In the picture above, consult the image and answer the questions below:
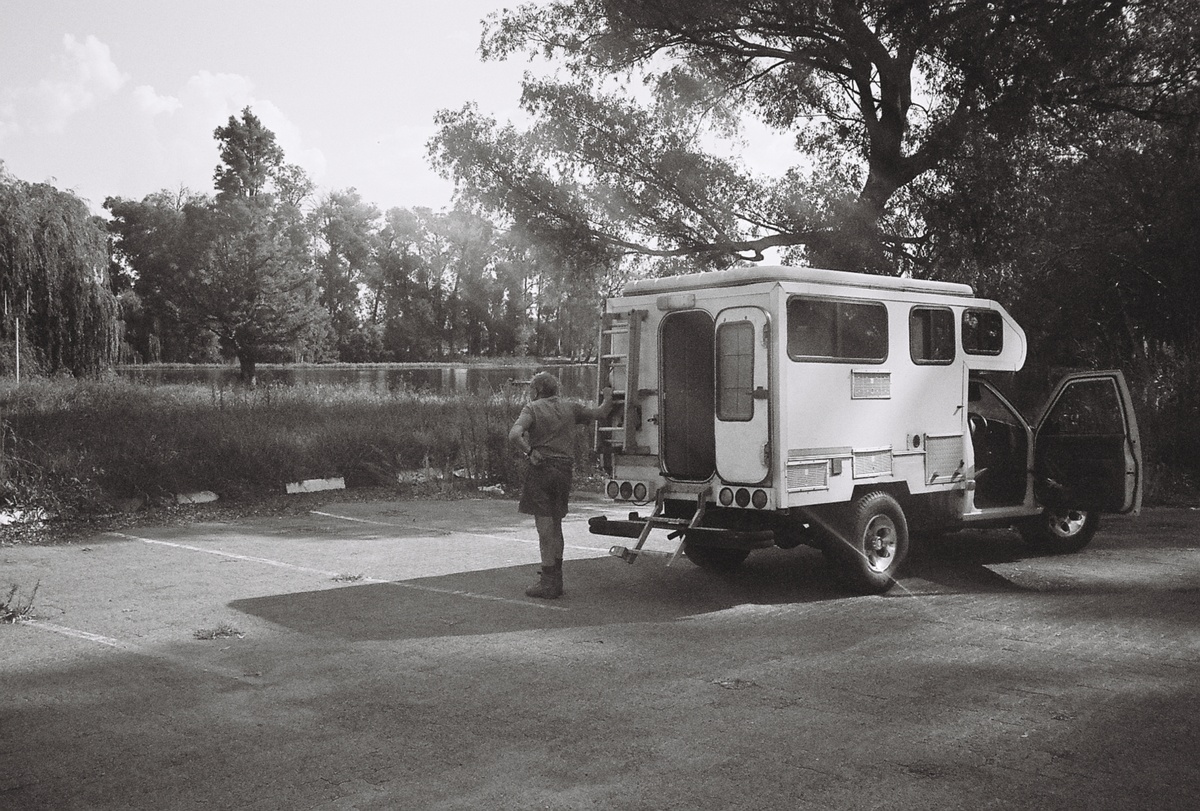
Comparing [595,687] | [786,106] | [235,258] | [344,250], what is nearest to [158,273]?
[235,258]

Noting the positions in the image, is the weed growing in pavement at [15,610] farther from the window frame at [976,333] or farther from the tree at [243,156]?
the tree at [243,156]

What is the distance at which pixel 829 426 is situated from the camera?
8.20 meters

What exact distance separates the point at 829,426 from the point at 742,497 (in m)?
0.93

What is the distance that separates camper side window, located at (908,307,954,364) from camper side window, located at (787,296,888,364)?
47 cm

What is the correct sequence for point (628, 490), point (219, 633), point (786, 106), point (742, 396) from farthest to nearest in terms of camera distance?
point (786, 106) → point (628, 490) → point (742, 396) → point (219, 633)

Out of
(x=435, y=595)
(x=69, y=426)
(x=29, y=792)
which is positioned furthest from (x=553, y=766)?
(x=69, y=426)

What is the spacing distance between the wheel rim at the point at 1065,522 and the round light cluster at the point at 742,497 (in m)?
4.12

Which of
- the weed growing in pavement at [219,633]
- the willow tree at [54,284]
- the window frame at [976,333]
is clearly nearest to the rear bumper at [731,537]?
the window frame at [976,333]

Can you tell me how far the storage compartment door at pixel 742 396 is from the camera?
25.9 ft

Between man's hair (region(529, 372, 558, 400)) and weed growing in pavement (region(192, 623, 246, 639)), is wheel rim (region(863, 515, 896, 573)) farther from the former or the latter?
weed growing in pavement (region(192, 623, 246, 639))

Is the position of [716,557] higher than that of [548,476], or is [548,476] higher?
[548,476]

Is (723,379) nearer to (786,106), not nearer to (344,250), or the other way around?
(786,106)

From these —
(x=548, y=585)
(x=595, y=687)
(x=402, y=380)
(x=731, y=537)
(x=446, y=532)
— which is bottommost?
(x=595, y=687)

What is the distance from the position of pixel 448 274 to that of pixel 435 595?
170 feet
